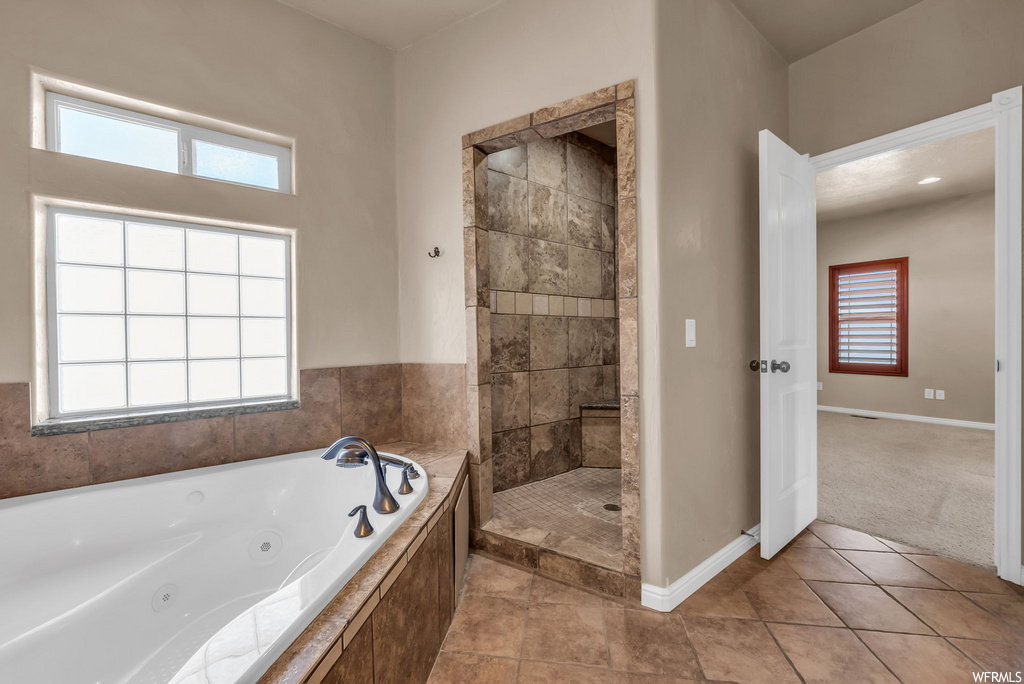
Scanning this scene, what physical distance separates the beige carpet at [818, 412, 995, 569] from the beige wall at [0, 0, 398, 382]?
2.94 metres

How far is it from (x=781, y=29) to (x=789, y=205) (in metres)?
0.93

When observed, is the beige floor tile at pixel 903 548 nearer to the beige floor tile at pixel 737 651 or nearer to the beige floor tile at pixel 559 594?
the beige floor tile at pixel 737 651

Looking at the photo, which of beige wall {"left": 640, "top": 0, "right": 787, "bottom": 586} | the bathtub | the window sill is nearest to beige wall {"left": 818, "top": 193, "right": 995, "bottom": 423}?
beige wall {"left": 640, "top": 0, "right": 787, "bottom": 586}

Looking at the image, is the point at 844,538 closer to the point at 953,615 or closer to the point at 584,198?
the point at 953,615

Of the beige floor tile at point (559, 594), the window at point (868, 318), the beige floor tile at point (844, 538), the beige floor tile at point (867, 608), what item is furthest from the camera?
the window at point (868, 318)

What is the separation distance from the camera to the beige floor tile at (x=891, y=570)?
2.04m

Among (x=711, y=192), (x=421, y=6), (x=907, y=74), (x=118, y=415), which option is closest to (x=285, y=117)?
(x=421, y=6)

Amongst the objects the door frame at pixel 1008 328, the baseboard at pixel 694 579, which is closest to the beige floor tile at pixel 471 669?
the baseboard at pixel 694 579

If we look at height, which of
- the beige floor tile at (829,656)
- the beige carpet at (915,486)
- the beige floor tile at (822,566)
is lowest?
the beige floor tile at (829,656)

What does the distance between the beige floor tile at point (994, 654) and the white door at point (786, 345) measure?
72 centimetres

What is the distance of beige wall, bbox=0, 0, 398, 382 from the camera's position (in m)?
1.79

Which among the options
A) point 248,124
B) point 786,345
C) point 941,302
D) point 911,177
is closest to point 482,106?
point 248,124

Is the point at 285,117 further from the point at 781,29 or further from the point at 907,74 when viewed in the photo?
the point at 907,74

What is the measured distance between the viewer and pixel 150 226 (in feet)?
7.06
